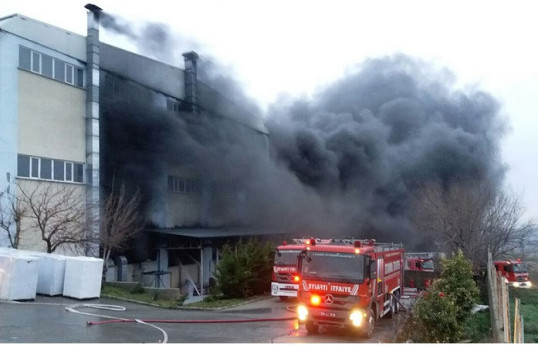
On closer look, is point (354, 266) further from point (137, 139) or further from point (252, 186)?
point (252, 186)

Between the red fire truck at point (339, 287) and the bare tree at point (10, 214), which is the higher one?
the bare tree at point (10, 214)

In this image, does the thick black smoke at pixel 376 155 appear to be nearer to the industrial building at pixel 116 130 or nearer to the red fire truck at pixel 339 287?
the industrial building at pixel 116 130

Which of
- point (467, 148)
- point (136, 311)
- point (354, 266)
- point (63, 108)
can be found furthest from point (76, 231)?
point (467, 148)

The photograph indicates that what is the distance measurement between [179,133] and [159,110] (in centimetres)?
154

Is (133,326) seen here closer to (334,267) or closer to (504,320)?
Answer: (334,267)

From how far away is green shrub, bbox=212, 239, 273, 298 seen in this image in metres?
18.1

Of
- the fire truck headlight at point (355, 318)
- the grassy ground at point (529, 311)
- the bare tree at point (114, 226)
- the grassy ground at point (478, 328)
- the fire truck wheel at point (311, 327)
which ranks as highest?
the bare tree at point (114, 226)

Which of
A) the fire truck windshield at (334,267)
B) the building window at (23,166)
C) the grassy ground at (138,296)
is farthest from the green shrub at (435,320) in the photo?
the building window at (23,166)

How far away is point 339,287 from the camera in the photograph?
34.2 feet

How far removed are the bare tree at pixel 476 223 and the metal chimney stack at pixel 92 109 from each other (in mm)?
15116

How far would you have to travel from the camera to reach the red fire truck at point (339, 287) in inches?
405

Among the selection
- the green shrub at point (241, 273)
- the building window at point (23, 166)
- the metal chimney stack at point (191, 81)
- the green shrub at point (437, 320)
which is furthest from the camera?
the metal chimney stack at point (191, 81)

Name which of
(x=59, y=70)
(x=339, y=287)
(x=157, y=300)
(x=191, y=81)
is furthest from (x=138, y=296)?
(x=191, y=81)

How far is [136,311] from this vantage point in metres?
13.5
